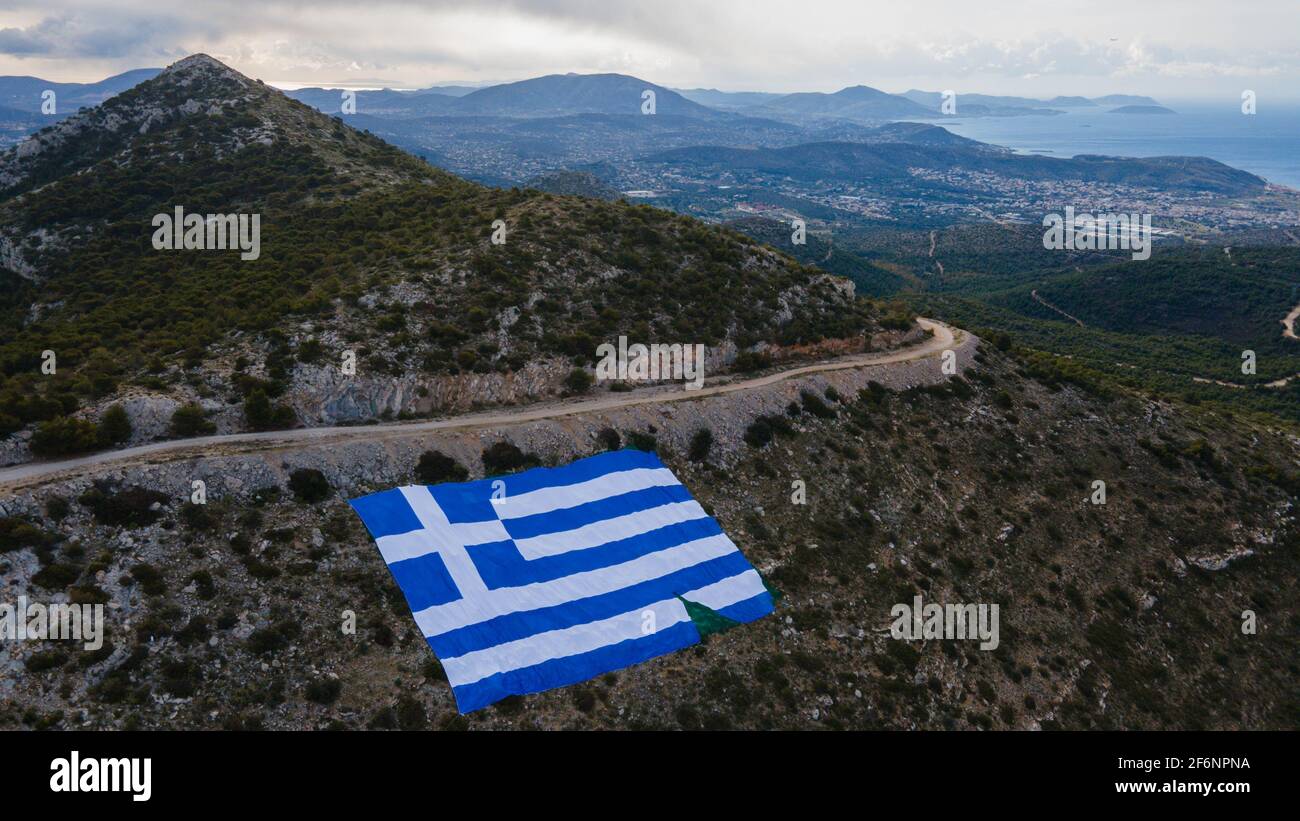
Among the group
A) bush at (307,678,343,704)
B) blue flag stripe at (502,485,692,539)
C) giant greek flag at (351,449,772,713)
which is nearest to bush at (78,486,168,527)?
giant greek flag at (351,449,772,713)

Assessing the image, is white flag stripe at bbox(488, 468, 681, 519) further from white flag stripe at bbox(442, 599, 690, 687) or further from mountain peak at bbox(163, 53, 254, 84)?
mountain peak at bbox(163, 53, 254, 84)

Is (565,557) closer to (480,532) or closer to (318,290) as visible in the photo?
(480,532)

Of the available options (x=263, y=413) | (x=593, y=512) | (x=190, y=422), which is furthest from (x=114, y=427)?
(x=593, y=512)

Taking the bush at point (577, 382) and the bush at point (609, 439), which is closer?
the bush at point (609, 439)

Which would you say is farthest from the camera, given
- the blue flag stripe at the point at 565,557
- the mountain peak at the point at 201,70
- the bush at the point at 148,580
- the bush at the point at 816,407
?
the mountain peak at the point at 201,70

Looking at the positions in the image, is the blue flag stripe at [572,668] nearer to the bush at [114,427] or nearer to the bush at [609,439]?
the bush at [609,439]

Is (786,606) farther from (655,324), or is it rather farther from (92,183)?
(92,183)

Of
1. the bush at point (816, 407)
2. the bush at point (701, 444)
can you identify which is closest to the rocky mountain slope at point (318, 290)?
the bush at point (816, 407)
